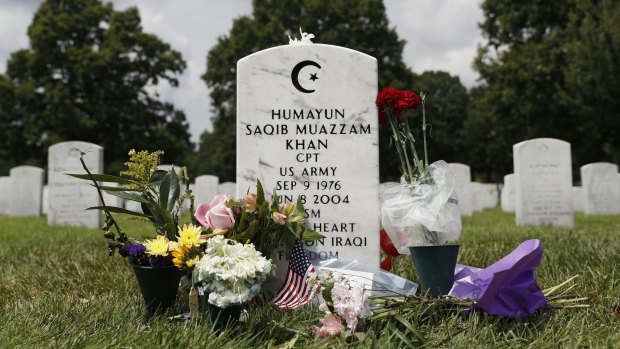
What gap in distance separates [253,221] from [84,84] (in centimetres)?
2631

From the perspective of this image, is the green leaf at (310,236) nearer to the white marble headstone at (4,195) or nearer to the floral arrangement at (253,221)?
the floral arrangement at (253,221)

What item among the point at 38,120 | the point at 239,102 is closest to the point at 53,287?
the point at 239,102

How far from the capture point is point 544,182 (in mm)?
9539

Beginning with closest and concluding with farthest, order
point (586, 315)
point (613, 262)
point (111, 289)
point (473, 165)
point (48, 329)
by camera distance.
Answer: point (48, 329)
point (586, 315)
point (111, 289)
point (613, 262)
point (473, 165)

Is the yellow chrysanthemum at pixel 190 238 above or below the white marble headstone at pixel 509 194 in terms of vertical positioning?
below

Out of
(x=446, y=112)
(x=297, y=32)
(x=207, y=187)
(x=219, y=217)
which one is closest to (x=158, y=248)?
(x=219, y=217)

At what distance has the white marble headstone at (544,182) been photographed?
934cm

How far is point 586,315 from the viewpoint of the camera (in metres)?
2.71

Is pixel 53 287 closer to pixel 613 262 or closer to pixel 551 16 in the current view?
pixel 613 262

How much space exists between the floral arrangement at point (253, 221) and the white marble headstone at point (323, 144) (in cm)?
49

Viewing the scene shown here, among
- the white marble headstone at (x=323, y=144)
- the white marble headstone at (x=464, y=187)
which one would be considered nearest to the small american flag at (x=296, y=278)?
the white marble headstone at (x=323, y=144)

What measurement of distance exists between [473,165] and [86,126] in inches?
1150

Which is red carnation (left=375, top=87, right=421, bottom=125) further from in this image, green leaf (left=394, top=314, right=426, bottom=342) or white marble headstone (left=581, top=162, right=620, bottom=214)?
white marble headstone (left=581, top=162, right=620, bottom=214)

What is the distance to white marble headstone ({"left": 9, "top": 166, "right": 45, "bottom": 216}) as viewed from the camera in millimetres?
14609
